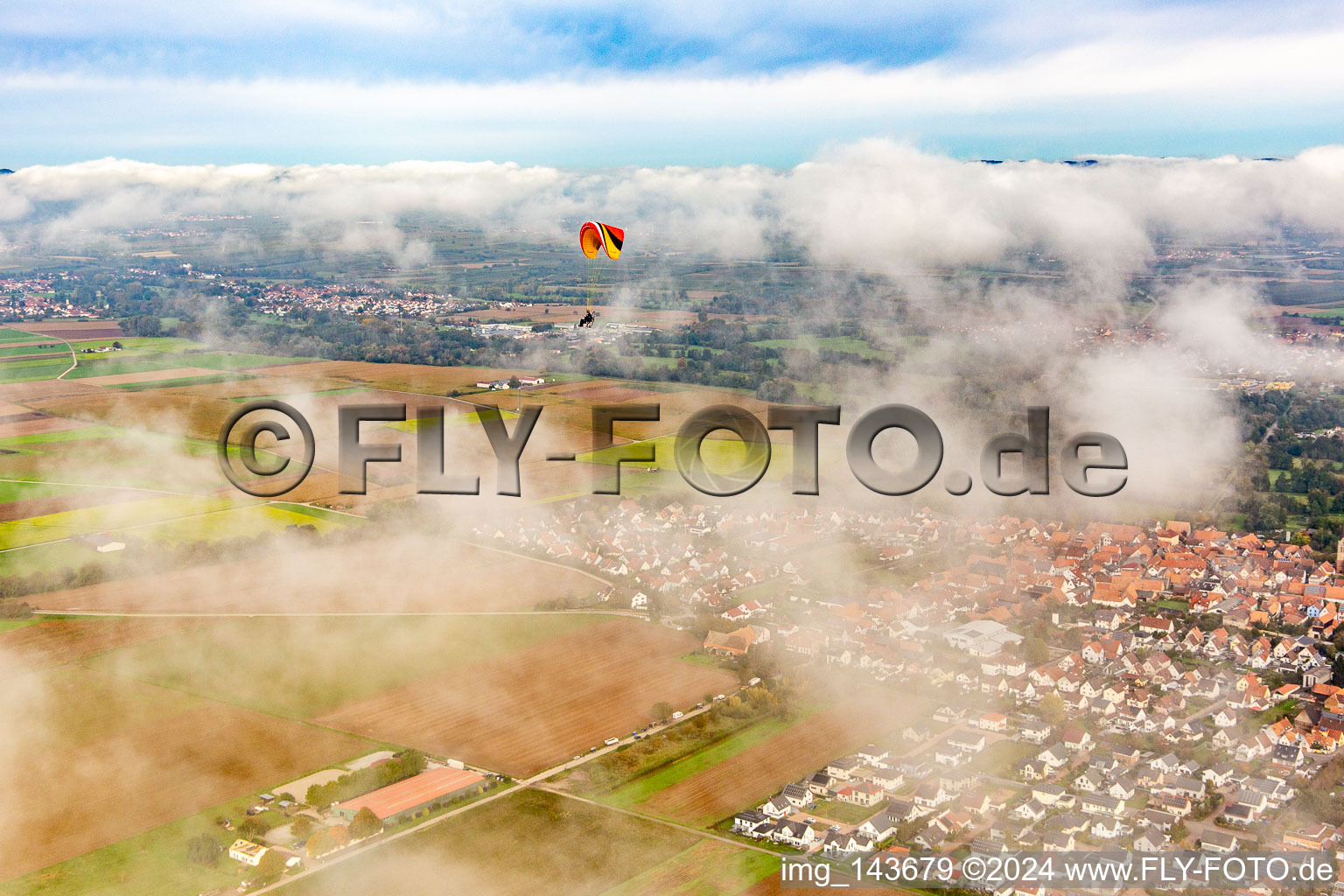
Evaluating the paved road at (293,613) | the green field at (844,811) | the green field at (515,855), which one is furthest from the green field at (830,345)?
the green field at (515,855)

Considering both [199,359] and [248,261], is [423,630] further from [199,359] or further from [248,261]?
[248,261]

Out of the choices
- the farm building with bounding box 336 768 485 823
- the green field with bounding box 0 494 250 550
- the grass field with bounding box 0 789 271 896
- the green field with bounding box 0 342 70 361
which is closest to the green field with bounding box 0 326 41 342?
the green field with bounding box 0 342 70 361

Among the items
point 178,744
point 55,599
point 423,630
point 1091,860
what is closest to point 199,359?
point 55,599

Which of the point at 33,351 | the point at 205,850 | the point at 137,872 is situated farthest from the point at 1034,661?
the point at 33,351

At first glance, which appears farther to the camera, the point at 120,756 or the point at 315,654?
the point at 315,654

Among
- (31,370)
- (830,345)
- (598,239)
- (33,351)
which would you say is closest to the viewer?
(598,239)

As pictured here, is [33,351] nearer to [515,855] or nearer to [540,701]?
[540,701]
